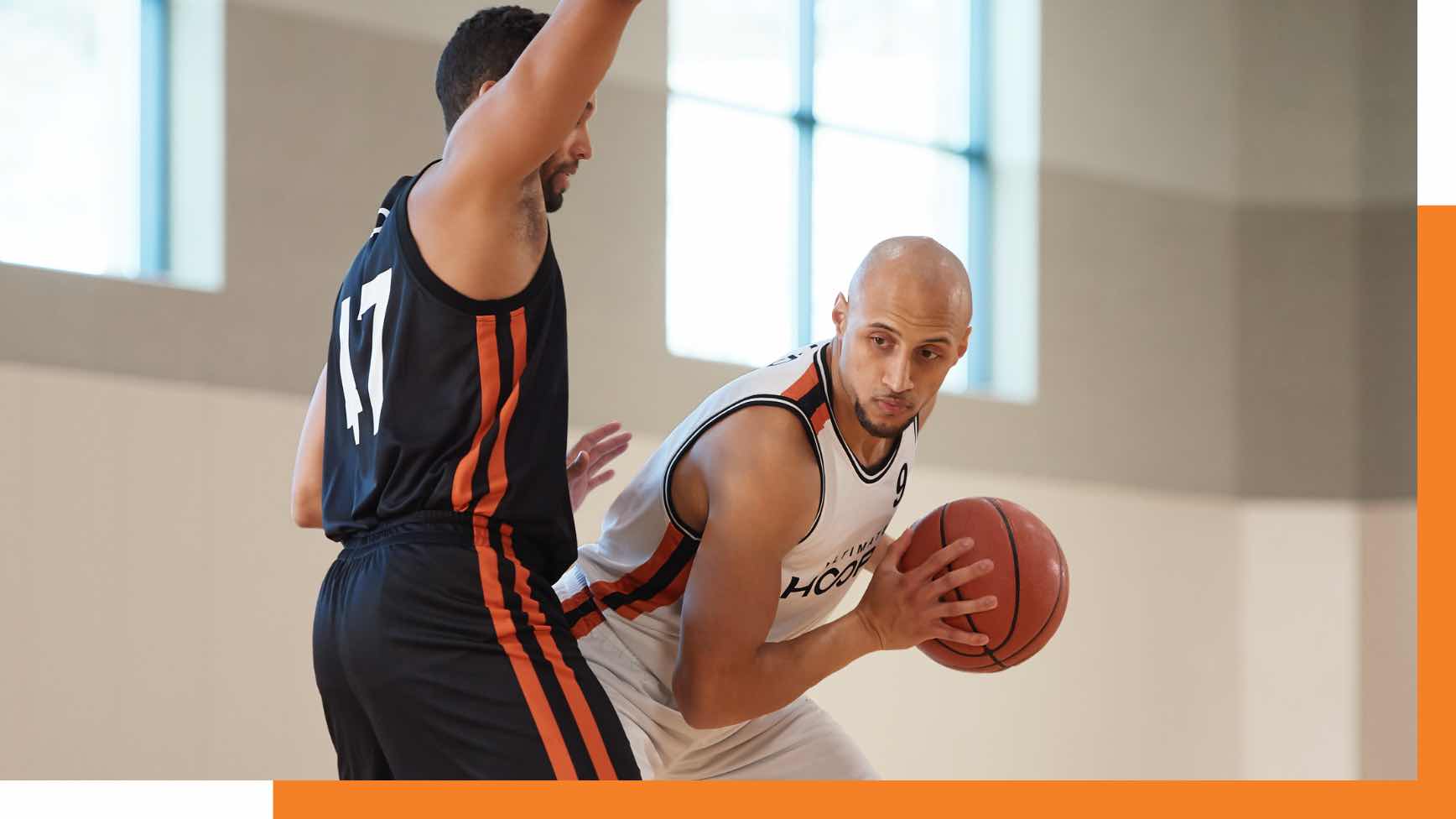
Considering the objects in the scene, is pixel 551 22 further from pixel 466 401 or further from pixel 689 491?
pixel 689 491

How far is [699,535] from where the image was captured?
3082 mm

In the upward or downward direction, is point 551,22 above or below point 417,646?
above

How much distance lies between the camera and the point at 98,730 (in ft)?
15.8

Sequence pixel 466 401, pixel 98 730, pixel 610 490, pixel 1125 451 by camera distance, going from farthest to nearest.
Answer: pixel 1125 451, pixel 610 490, pixel 98 730, pixel 466 401

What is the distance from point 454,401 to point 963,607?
111 centimetres

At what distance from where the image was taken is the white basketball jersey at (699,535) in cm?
304

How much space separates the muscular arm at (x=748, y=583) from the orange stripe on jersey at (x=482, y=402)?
0.59 m

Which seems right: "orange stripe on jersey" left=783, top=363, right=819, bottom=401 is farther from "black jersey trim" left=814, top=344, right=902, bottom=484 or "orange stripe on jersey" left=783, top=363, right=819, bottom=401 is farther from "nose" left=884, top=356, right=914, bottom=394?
"nose" left=884, top=356, right=914, bottom=394

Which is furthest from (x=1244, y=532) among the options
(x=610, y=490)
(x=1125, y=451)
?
(x=610, y=490)

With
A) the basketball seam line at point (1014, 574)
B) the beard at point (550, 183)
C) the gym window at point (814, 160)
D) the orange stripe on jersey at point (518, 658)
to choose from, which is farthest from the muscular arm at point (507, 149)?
the gym window at point (814, 160)

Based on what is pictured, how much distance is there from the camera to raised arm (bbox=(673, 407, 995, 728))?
2.88 metres

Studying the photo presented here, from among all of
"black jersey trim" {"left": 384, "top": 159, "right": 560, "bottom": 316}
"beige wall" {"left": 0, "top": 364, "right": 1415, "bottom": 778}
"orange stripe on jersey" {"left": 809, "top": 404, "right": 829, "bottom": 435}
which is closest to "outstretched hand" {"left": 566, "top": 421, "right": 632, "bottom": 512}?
"orange stripe on jersey" {"left": 809, "top": 404, "right": 829, "bottom": 435}

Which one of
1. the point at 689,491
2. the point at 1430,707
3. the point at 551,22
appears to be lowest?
the point at 1430,707

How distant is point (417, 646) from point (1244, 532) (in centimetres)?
661
